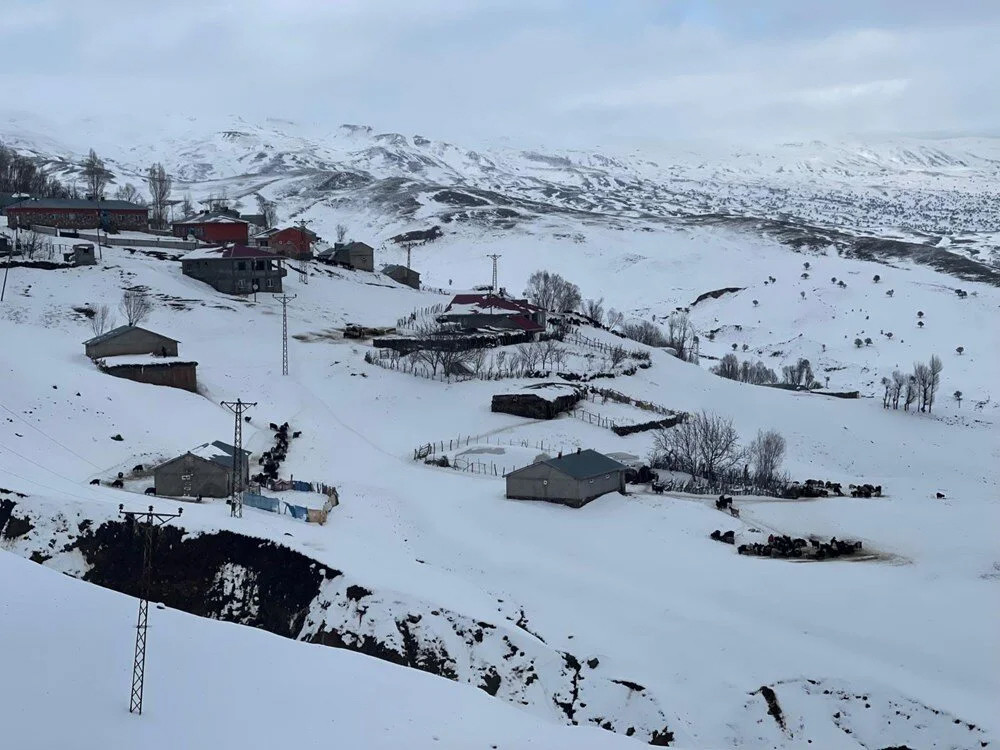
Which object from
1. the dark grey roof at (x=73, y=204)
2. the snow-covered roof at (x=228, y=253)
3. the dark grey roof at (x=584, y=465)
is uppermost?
the dark grey roof at (x=73, y=204)

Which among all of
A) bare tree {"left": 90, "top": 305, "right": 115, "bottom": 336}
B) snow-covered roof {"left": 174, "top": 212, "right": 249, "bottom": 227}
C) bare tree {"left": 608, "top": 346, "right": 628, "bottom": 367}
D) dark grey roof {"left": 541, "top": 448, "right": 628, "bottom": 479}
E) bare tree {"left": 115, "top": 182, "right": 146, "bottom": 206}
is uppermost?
bare tree {"left": 115, "top": 182, "right": 146, "bottom": 206}

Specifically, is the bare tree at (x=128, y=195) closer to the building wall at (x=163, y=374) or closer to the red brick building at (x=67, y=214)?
the red brick building at (x=67, y=214)

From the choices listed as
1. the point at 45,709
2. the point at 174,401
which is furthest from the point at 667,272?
the point at 45,709

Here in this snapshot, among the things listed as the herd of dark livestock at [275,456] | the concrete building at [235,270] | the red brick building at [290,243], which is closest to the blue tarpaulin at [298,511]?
the herd of dark livestock at [275,456]

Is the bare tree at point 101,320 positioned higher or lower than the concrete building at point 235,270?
lower

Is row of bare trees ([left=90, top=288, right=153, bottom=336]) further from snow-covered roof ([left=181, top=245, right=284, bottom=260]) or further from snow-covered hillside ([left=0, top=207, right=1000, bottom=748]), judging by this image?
snow-covered roof ([left=181, top=245, right=284, bottom=260])

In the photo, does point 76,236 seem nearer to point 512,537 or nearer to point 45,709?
point 512,537

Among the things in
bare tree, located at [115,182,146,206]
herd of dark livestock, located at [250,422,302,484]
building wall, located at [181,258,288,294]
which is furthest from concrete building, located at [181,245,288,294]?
bare tree, located at [115,182,146,206]

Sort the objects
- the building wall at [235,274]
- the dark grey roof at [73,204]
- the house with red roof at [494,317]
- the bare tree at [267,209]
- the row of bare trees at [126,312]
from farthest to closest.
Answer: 1. the bare tree at [267,209]
2. the dark grey roof at [73,204]
3. the building wall at [235,274]
4. the house with red roof at [494,317]
5. the row of bare trees at [126,312]
